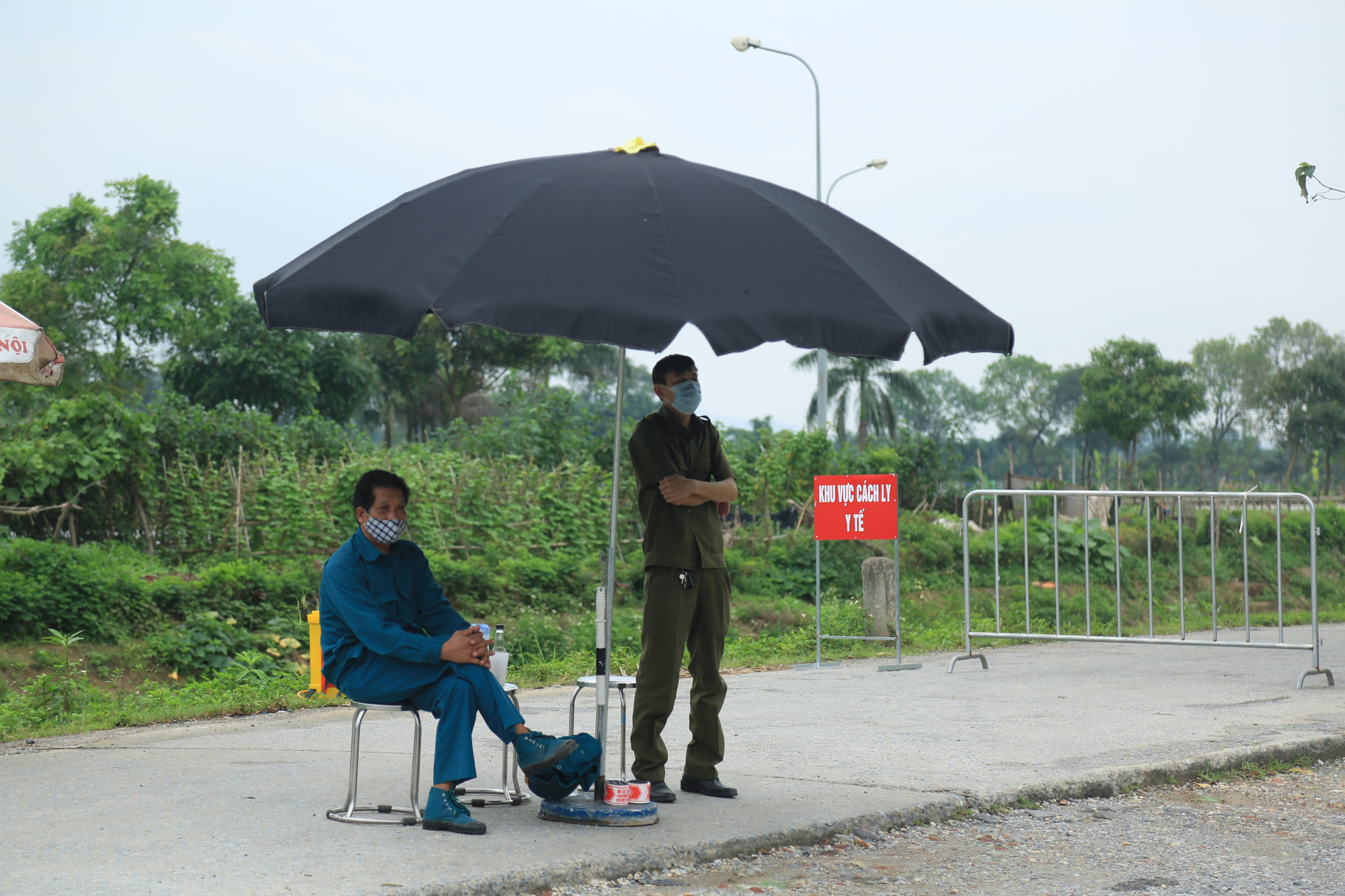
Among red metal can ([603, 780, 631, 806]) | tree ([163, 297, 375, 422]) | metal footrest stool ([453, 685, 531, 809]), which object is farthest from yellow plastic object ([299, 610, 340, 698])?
tree ([163, 297, 375, 422])

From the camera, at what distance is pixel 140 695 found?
10.0 m

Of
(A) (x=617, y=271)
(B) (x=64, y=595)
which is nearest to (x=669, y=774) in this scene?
(A) (x=617, y=271)

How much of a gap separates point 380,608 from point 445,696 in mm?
462

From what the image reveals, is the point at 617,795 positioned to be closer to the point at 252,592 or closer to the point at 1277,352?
the point at 252,592

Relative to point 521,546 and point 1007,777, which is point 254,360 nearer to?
point 521,546

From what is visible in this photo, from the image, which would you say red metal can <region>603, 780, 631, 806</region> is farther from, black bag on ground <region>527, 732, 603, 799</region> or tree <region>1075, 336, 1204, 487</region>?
tree <region>1075, 336, 1204, 487</region>

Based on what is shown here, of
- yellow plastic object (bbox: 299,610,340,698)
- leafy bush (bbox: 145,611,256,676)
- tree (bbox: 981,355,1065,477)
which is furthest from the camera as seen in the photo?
tree (bbox: 981,355,1065,477)

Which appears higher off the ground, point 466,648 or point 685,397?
point 685,397

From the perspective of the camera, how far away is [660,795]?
5254 millimetres

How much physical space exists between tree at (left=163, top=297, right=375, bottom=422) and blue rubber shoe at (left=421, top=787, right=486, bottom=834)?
31.7 metres

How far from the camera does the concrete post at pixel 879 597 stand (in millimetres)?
13234

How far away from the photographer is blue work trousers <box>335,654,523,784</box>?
4.75 m

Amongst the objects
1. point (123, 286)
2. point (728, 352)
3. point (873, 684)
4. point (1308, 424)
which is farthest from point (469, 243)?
point (1308, 424)

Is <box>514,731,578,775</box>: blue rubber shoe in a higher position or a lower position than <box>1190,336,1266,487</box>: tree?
lower
